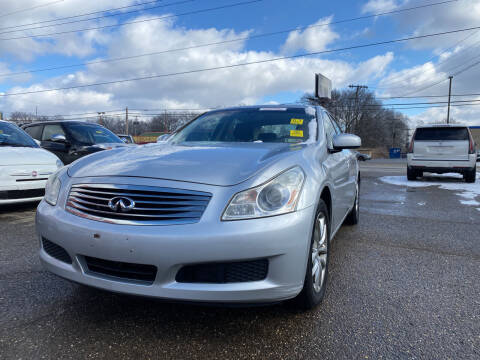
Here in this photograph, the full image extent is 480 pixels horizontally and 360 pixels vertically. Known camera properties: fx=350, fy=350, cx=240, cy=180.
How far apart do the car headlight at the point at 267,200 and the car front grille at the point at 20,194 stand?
14.7ft

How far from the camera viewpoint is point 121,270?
1.90m

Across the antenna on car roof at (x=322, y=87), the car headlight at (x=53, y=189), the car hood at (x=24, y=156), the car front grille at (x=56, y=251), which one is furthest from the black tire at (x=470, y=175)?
the antenna on car roof at (x=322, y=87)

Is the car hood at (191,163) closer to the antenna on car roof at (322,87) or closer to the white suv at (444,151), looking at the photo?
the white suv at (444,151)

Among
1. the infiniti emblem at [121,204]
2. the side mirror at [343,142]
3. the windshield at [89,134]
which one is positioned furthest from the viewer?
the windshield at [89,134]

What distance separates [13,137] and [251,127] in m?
4.78

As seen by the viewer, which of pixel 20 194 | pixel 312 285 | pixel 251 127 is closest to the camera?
pixel 312 285

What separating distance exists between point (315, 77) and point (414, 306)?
29264mm

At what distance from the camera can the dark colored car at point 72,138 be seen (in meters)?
7.27

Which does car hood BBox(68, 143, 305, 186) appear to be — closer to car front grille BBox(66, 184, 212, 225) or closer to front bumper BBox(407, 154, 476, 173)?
car front grille BBox(66, 184, 212, 225)

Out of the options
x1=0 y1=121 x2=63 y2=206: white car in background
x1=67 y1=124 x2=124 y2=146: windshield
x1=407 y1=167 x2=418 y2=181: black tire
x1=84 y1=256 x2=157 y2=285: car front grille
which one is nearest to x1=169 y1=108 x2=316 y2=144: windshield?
x1=84 y1=256 x2=157 y2=285: car front grille

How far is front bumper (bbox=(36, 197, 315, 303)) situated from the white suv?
31.8 feet

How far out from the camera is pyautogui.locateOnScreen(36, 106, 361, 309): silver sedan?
5.81 ft

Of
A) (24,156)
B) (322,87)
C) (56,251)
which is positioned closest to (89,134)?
(24,156)

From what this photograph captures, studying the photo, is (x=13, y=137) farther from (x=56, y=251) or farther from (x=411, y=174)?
(x=411, y=174)
